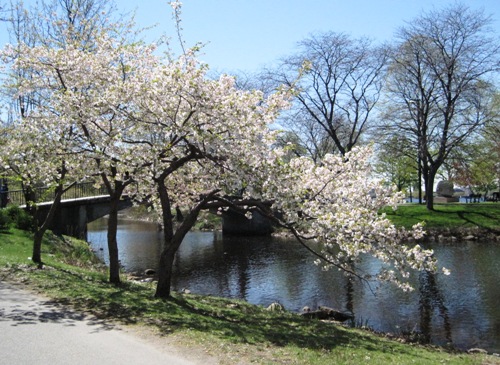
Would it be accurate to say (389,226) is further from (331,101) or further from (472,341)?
(331,101)

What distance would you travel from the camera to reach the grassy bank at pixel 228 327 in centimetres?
792

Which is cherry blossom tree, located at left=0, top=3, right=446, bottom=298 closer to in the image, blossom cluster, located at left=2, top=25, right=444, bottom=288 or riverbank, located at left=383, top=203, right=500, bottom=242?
blossom cluster, located at left=2, top=25, right=444, bottom=288

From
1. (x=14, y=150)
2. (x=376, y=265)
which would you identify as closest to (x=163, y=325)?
(x=14, y=150)

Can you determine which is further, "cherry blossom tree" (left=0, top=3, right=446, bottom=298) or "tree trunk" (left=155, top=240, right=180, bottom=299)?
"tree trunk" (left=155, top=240, right=180, bottom=299)

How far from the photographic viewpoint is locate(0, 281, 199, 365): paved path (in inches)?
262

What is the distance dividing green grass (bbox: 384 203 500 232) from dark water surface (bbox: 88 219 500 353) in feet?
15.5

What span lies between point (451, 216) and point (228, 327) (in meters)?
35.0

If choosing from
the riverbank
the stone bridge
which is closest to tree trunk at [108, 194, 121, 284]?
the stone bridge

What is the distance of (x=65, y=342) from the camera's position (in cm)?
728

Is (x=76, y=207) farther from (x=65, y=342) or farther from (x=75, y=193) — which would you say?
(x=65, y=342)

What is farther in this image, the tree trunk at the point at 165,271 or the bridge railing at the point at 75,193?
the bridge railing at the point at 75,193

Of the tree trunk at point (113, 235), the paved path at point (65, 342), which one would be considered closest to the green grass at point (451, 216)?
the tree trunk at point (113, 235)

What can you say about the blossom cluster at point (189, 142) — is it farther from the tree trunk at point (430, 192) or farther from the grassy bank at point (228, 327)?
the tree trunk at point (430, 192)

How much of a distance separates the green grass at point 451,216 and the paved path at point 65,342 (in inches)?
1231
